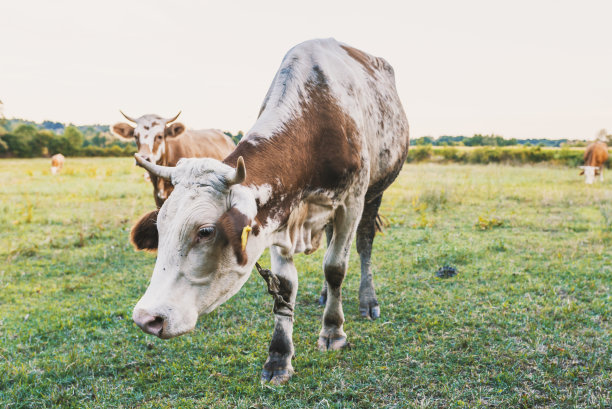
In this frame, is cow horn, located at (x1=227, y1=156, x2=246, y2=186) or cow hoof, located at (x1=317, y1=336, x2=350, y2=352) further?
cow hoof, located at (x1=317, y1=336, x2=350, y2=352)

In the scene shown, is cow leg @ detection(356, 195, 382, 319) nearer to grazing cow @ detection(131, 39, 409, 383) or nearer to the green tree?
grazing cow @ detection(131, 39, 409, 383)

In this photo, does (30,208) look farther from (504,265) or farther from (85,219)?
(504,265)

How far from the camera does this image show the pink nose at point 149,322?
2121 millimetres

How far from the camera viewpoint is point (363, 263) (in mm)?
4902

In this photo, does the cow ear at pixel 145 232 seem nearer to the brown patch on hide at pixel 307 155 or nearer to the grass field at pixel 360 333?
the brown patch on hide at pixel 307 155

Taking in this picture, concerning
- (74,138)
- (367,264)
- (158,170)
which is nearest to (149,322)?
(158,170)

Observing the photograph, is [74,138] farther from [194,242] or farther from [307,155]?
[194,242]

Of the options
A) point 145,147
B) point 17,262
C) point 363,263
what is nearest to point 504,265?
point 363,263

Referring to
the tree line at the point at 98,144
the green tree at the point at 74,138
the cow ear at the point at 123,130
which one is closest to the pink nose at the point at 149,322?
the cow ear at the point at 123,130

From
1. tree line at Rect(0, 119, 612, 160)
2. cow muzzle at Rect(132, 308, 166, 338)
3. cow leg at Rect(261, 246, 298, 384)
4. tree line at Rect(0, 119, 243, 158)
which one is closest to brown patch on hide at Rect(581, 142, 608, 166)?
tree line at Rect(0, 119, 612, 160)

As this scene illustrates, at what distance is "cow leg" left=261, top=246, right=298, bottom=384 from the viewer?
328 cm

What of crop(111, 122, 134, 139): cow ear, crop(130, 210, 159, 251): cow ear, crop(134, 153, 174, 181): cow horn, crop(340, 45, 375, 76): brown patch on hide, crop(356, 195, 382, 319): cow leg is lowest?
crop(356, 195, 382, 319): cow leg

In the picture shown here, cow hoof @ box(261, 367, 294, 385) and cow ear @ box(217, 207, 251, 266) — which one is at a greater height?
cow ear @ box(217, 207, 251, 266)

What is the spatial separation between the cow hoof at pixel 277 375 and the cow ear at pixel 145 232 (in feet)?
4.30
